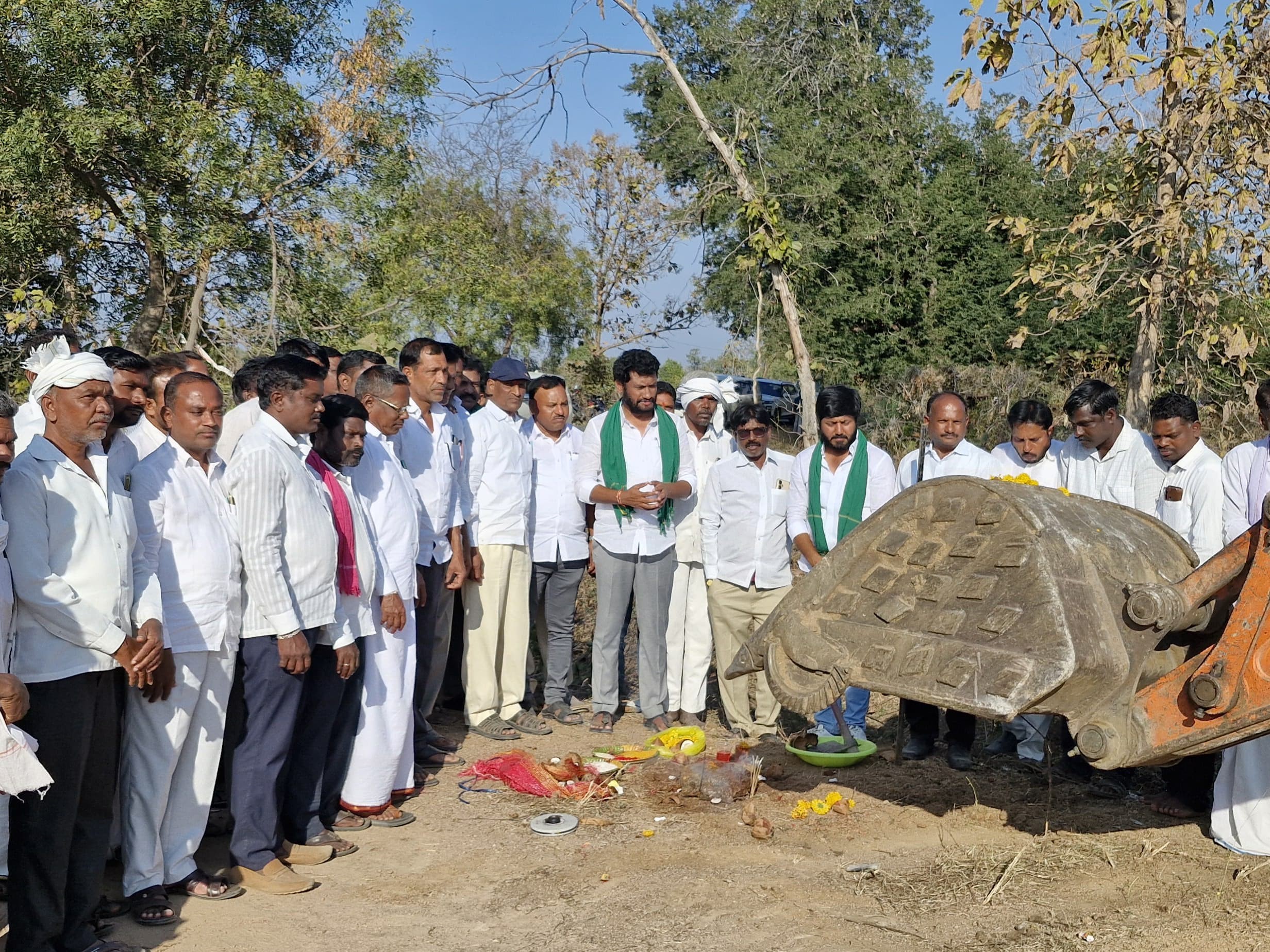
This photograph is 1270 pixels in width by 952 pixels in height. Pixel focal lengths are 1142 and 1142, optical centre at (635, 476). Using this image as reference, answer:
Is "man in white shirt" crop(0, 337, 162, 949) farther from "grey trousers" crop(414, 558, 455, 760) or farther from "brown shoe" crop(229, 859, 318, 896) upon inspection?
"grey trousers" crop(414, 558, 455, 760)

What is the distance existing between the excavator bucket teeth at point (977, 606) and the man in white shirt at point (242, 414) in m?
2.46

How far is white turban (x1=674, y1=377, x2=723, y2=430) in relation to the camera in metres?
7.56

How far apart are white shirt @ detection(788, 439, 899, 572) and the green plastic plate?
1.06 meters

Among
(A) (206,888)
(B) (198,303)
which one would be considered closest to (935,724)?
(A) (206,888)

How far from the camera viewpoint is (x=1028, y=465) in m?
6.36

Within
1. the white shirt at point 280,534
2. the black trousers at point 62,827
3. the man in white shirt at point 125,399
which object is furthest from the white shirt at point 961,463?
the black trousers at point 62,827

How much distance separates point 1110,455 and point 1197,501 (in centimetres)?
51

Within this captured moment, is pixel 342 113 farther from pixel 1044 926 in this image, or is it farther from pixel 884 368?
pixel 1044 926

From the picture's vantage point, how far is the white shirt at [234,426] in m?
5.24

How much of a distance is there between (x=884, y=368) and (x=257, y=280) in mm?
10841

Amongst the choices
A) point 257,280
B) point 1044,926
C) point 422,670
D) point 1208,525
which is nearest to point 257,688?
point 422,670

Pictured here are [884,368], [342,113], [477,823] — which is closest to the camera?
[477,823]

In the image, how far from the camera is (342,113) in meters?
13.1

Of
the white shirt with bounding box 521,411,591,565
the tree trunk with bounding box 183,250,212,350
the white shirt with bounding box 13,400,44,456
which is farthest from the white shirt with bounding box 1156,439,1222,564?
the tree trunk with bounding box 183,250,212,350
